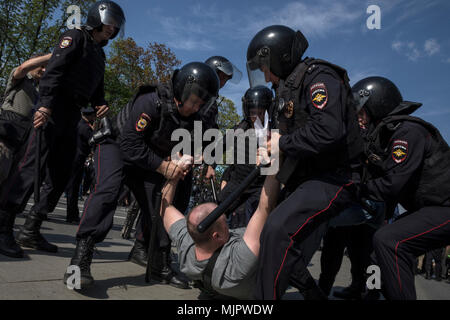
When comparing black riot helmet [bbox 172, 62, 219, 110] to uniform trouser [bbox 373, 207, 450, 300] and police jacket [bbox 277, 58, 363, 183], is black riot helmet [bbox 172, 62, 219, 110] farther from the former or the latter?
uniform trouser [bbox 373, 207, 450, 300]

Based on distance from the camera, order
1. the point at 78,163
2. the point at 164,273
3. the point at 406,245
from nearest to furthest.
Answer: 1. the point at 406,245
2. the point at 164,273
3. the point at 78,163

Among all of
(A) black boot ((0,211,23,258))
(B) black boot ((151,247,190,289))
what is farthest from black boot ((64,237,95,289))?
(A) black boot ((0,211,23,258))

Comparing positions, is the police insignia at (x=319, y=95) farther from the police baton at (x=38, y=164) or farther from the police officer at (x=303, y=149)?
the police baton at (x=38, y=164)

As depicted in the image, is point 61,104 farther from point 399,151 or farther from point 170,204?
point 399,151

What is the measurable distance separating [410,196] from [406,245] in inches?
17.0

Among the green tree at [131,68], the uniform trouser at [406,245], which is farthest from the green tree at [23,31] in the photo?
the uniform trouser at [406,245]

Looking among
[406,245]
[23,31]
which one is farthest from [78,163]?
[23,31]

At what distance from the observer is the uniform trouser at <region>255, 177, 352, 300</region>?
5.88 feet

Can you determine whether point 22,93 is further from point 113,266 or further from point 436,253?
point 436,253

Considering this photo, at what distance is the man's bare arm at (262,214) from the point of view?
6.62 ft

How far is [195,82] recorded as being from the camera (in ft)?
8.93

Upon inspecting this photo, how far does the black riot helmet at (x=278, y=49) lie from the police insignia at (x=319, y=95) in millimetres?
385

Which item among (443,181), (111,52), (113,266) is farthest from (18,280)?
(111,52)

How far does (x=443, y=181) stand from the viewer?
238cm
